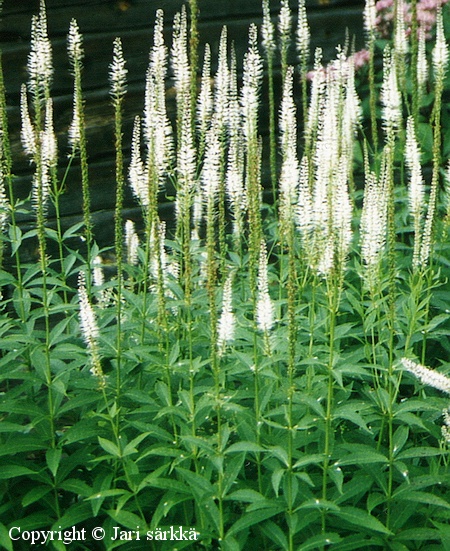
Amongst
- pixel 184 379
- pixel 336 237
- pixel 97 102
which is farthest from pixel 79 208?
pixel 336 237

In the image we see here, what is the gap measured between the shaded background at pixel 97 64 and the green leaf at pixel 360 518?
3031mm

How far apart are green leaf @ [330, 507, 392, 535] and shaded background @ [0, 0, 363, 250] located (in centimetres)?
303

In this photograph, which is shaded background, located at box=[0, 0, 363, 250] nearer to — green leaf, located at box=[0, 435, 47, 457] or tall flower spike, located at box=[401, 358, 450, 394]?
green leaf, located at box=[0, 435, 47, 457]

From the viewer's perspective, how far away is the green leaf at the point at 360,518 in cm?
271

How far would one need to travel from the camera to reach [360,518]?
108 inches

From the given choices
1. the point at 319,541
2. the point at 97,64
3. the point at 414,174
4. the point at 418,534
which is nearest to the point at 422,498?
the point at 418,534

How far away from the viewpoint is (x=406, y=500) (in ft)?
9.62

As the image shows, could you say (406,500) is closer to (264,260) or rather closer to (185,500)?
(185,500)

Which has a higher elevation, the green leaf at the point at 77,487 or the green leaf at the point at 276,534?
the green leaf at the point at 77,487

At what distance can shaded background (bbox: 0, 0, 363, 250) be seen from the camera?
5.13 metres

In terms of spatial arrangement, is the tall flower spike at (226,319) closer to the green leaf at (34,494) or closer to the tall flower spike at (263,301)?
the tall flower spike at (263,301)

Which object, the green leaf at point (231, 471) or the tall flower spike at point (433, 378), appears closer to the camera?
the tall flower spike at point (433, 378)

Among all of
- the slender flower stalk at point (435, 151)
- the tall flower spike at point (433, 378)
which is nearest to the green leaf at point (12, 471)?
the tall flower spike at point (433, 378)

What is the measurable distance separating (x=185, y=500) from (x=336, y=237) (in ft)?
3.37
